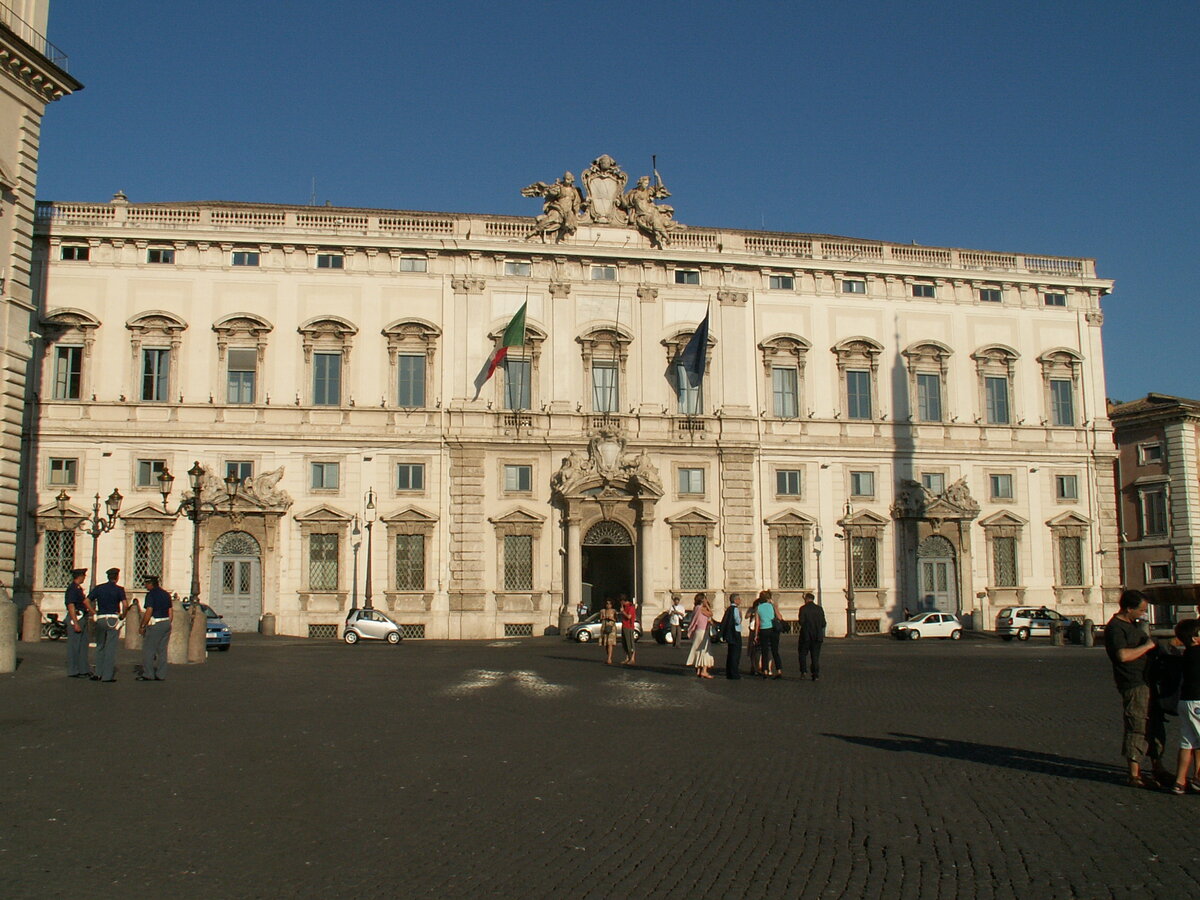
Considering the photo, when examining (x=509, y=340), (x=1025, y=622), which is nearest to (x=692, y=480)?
(x=509, y=340)

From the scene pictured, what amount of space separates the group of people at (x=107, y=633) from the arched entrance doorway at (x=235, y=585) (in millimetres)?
21453

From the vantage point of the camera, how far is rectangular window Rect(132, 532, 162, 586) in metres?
41.2

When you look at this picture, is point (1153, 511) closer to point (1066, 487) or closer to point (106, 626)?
point (1066, 487)

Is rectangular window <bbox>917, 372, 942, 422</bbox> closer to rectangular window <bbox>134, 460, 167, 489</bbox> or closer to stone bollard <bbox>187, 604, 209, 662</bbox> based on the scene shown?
rectangular window <bbox>134, 460, 167, 489</bbox>

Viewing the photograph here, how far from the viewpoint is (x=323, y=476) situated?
43125 mm

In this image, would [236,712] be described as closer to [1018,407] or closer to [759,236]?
[759,236]

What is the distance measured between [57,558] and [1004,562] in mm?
37521

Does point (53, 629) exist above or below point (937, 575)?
below

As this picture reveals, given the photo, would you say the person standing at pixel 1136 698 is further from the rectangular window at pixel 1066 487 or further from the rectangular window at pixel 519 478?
the rectangular window at pixel 1066 487

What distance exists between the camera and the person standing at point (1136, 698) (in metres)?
10.9

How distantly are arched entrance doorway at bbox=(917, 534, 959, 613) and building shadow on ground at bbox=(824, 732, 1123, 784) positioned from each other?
110ft

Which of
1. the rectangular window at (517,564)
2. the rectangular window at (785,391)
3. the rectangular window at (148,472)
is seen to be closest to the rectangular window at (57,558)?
Answer: the rectangular window at (148,472)

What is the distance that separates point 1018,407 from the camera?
49.3 metres

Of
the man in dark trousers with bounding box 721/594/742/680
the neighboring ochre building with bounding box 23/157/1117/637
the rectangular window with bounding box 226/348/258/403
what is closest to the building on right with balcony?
the neighboring ochre building with bounding box 23/157/1117/637
